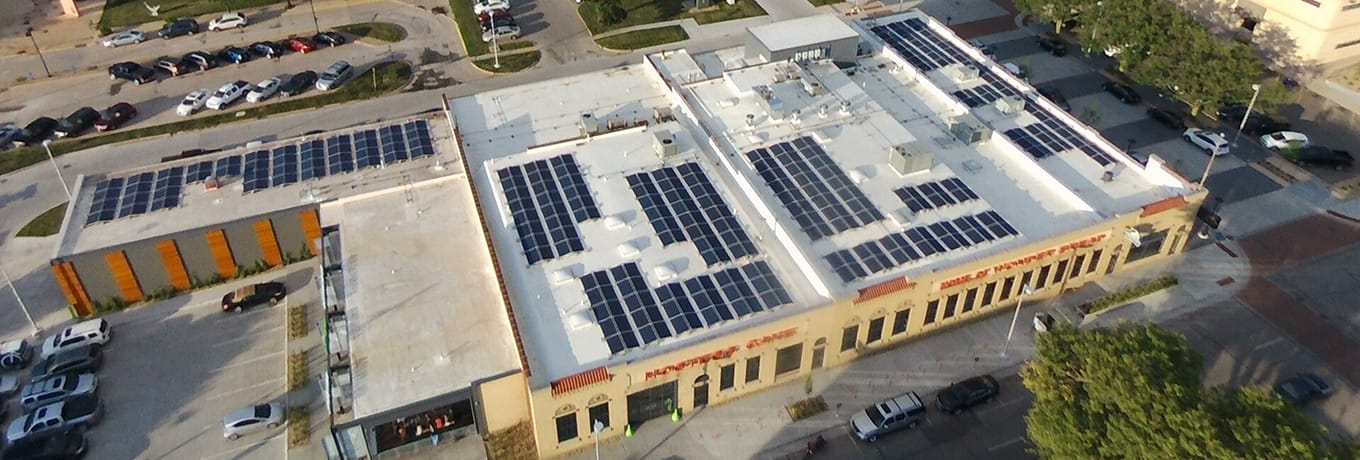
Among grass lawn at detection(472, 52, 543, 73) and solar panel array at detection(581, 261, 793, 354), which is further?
grass lawn at detection(472, 52, 543, 73)

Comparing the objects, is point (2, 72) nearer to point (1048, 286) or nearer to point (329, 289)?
point (329, 289)

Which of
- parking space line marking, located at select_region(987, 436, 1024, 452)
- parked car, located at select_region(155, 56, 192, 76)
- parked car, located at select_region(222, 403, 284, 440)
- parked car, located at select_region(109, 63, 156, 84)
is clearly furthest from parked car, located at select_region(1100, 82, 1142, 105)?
parked car, located at select_region(109, 63, 156, 84)

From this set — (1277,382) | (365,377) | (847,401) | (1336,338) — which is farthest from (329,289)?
(1336,338)

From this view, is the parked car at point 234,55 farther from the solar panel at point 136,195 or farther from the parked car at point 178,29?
the solar panel at point 136,195

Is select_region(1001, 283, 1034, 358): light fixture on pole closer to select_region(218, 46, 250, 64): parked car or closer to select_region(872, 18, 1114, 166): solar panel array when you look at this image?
select_region(872, 18, 1114, 166): solar panel array

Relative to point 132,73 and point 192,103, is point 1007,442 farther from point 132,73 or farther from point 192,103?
point 132,73

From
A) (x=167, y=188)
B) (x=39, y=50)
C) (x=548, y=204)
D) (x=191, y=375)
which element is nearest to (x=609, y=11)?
(x=548, y=204)
